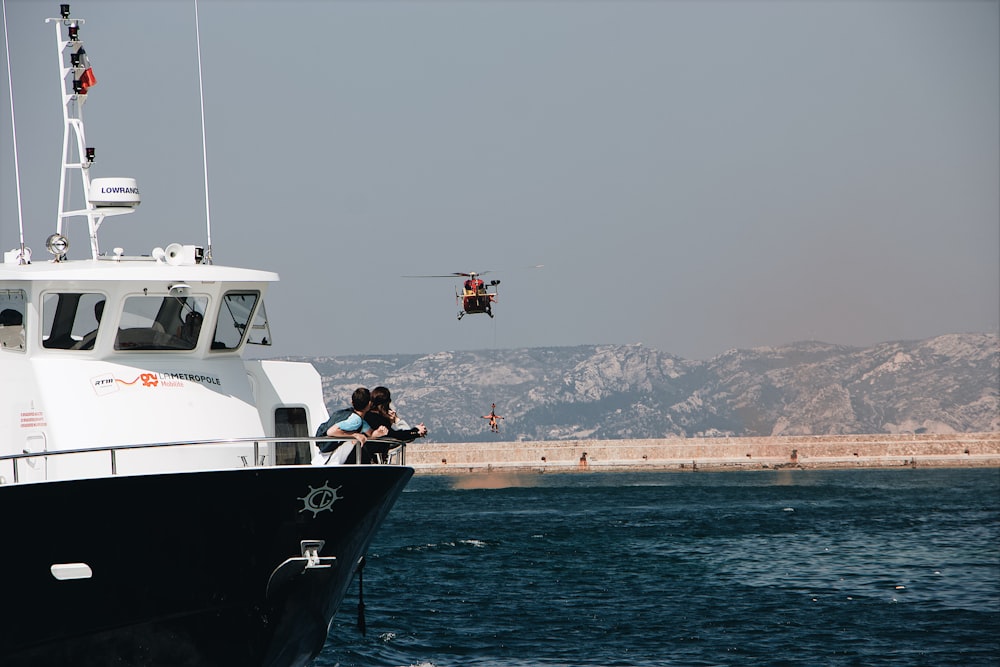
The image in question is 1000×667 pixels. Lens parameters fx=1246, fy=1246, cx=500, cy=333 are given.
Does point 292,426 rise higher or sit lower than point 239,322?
lower

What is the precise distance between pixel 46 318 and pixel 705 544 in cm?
3438

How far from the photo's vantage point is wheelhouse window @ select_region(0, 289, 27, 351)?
15.7 metres

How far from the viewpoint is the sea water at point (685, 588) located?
78.3 ft

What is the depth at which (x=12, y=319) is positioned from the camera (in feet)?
51.8

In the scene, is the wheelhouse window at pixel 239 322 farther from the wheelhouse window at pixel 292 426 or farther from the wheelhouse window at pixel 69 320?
the wheelhouse window at pixel 69 320

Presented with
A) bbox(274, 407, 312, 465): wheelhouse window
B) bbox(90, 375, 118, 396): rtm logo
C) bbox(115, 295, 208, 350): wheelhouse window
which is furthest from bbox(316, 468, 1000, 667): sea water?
bbox(90, 375, 118, 396): rtm logo

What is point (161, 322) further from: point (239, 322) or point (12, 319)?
point (12, 319)

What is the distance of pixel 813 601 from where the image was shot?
99.4 ft

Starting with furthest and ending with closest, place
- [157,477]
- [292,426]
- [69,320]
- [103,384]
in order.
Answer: [292,426], [69,320], [103,384], [157,477]

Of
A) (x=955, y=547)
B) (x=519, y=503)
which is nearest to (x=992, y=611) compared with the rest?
(x=955, y=547)

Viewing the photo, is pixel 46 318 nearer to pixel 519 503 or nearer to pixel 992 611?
pixel 992 611

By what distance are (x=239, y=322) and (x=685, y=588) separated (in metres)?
20.1

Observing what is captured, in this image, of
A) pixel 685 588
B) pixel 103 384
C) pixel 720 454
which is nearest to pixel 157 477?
pixel 103 384

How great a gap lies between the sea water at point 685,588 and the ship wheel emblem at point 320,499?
8.52 meters
